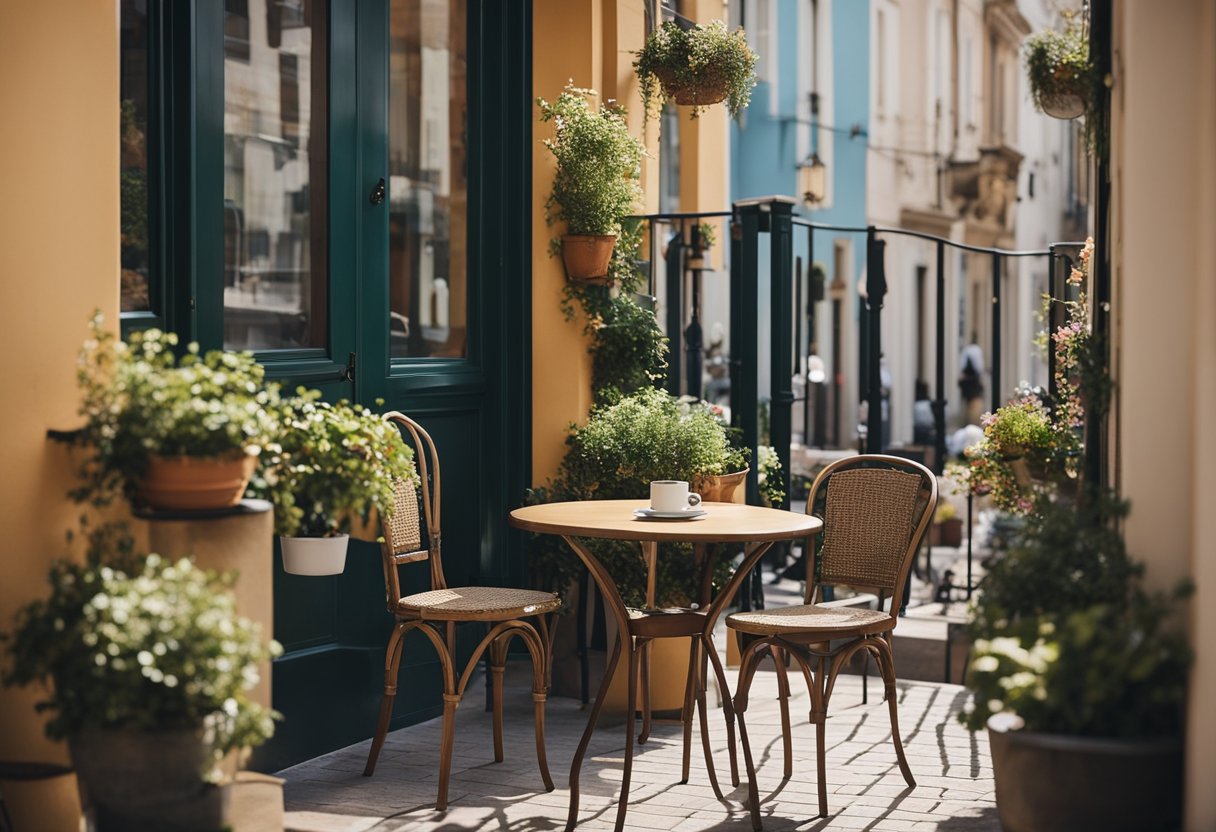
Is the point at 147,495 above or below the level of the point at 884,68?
below

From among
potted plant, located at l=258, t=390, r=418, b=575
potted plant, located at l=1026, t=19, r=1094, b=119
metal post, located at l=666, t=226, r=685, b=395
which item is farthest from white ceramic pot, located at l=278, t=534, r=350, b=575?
metal post, located at l=666, t=226, r=685, b=395

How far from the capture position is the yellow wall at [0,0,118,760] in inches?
145

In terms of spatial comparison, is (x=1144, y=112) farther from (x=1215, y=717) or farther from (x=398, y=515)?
(x=398, y=515)

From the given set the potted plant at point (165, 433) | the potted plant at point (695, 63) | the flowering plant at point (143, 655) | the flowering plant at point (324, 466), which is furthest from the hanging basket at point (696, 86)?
the flowering plant at point (143, 655)

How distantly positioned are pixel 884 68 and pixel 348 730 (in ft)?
54.8

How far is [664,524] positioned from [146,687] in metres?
1.79

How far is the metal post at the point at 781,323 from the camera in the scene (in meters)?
6.97

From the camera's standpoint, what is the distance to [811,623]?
15.5 feet

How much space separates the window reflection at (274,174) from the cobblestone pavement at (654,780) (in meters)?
1.49

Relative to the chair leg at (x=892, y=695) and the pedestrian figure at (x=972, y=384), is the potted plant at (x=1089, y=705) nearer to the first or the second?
the chair leg at (x=892, y=695)

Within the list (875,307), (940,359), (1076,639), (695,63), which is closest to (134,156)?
(695,63)

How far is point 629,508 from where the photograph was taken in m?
5.07

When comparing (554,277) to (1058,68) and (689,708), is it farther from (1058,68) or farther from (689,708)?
(1058,68)

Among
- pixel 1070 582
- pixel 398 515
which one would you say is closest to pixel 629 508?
pixel 398 515
